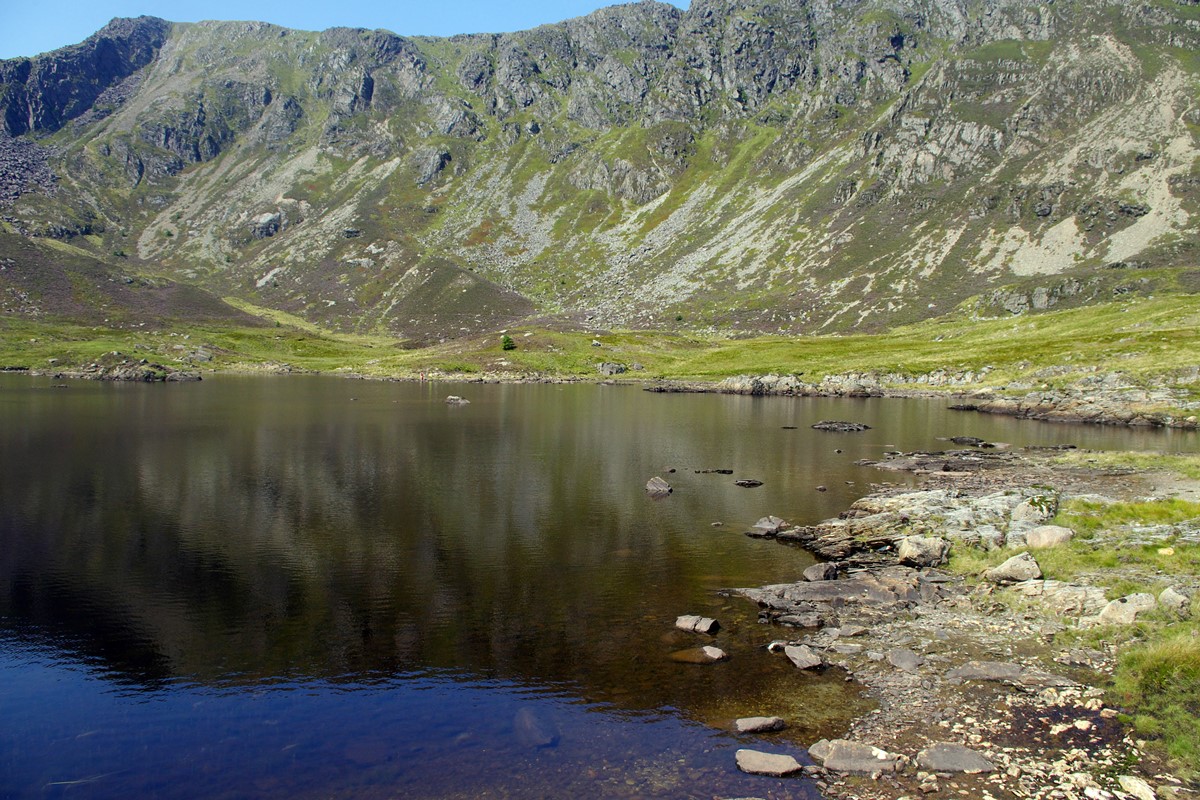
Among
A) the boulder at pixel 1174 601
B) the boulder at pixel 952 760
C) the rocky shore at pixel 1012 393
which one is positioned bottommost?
the boulder at pixel 952 760

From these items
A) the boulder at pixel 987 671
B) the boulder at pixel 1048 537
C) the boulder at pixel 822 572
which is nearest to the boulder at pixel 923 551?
the boulder at pixel 1048 537

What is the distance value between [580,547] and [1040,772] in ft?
78.3

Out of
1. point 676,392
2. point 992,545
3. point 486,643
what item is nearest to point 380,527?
point 486,643

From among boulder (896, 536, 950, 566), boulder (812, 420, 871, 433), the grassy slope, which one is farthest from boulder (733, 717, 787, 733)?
the grassy slope

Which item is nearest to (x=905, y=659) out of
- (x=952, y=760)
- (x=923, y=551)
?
(x=952, y=760)

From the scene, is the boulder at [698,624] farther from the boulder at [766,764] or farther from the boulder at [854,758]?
the boulder at [766,764]

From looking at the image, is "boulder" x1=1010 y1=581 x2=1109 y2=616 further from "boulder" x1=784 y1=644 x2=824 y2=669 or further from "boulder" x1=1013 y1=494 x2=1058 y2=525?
"boulder" x1=784 y1=644 x2=824 y2=669

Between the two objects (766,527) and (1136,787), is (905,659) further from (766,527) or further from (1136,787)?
(766,527)

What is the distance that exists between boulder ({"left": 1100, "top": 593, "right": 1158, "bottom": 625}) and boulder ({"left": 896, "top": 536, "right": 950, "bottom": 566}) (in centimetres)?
861

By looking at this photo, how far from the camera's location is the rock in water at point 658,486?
51531mm

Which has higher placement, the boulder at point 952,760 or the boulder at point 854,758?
the boulder at point 952,760

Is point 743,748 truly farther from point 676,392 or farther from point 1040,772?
point 676,392

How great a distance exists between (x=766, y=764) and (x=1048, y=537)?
21.8m

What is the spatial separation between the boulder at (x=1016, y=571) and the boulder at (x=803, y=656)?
10.3m
